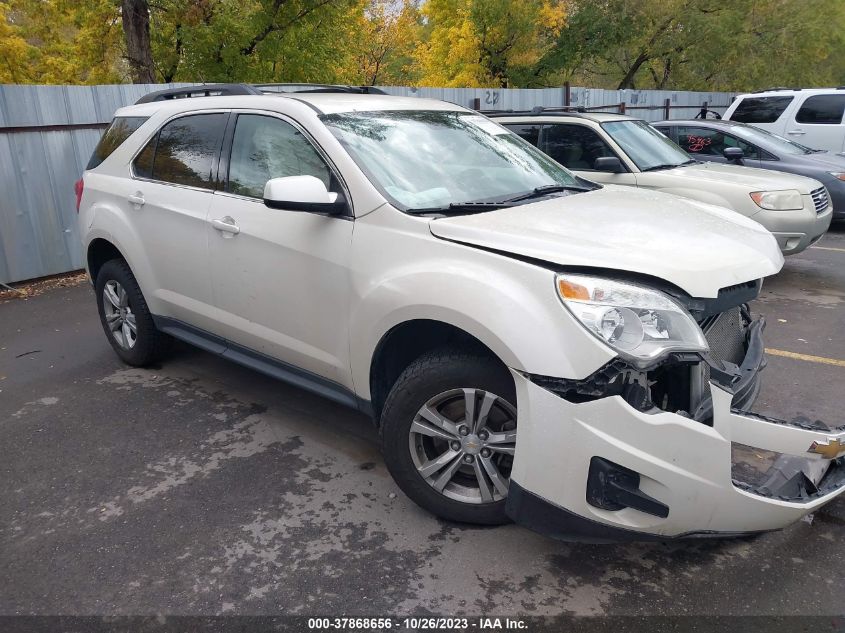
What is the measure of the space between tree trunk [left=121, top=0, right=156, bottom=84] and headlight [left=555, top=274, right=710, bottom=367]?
11810mm

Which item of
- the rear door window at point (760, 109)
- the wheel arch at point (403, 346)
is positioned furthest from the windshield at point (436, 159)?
the rear door window at point (760, 109)

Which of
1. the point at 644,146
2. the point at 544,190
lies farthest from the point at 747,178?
the point at 544,190

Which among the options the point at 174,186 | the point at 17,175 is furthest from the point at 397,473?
the point at 17,175

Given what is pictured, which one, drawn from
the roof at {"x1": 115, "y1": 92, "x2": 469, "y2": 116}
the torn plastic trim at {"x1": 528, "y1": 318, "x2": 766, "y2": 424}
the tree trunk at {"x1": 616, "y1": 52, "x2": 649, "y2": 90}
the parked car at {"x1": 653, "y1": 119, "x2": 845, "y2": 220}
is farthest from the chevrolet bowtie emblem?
the tree trunk at {"x1": 616, "y1": 52, "x2": 649, "y2": 90}

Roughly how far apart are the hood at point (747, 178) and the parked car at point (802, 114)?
5.21 meters

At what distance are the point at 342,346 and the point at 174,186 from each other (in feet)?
5.82

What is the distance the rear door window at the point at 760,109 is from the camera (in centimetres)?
1216

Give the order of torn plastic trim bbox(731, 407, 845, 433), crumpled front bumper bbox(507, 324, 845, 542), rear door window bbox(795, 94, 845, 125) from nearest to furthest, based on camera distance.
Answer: crumpled front bumper bbox(507, 324, 845, 542) < torn plastic trim bbox(731, 407, 845, 433) < rear door window bbox(795, 94, 845, 125)

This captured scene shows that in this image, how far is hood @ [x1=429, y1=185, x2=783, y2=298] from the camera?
2.57 metres

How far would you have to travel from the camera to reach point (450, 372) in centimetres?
280

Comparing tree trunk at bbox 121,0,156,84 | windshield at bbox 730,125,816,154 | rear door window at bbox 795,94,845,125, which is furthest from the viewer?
tree trunk at bbox 121,0,156,84

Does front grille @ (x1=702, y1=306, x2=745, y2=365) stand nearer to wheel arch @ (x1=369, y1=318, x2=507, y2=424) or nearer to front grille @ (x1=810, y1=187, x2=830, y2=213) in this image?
wheel arch @ (x1=369, y1=318, x2=507, y2=424)

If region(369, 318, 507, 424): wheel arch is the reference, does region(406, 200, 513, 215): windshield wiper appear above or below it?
above

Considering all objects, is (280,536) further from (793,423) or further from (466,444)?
(793,423)
